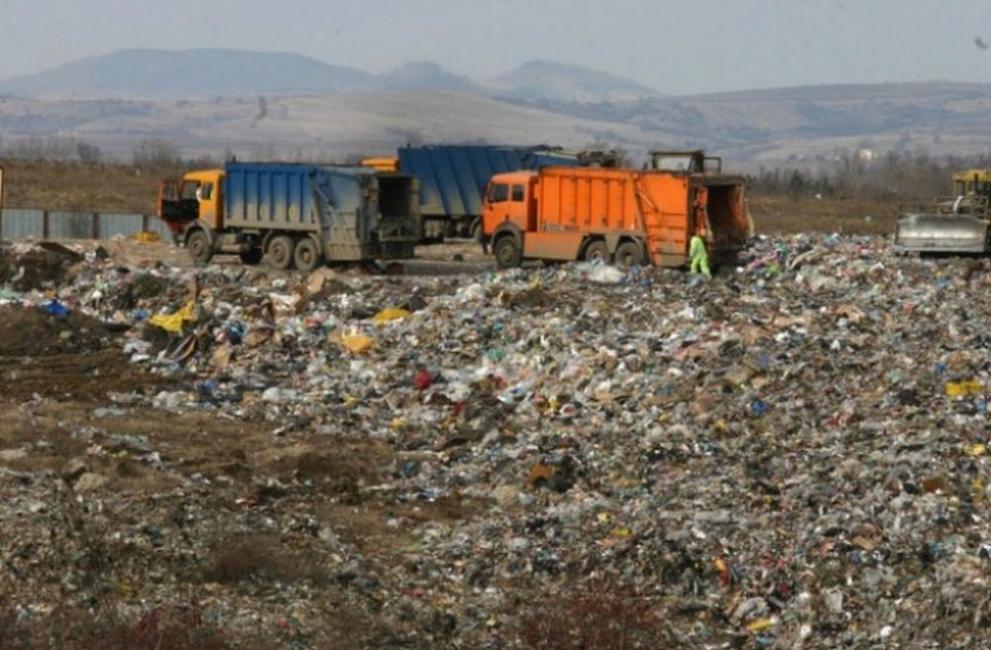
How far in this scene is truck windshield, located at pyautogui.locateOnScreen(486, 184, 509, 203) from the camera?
91.6 feet

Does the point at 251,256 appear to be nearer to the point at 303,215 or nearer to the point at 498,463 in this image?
the point at 303,215

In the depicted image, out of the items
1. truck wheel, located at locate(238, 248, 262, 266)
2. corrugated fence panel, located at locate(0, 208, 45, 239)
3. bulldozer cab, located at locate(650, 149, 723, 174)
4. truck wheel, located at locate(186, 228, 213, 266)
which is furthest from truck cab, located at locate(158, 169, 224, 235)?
bulldozer cab, located at locate(650, 149, 723, 174)

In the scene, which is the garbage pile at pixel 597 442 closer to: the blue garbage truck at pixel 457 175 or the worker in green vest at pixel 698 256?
the worker in green vest at pixel 698 256

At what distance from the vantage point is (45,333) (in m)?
20.4

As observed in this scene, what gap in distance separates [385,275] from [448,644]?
55.8 ft

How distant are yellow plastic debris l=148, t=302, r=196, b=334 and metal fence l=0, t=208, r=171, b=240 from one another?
46.4ft

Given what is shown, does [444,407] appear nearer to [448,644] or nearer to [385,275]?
[448,644]

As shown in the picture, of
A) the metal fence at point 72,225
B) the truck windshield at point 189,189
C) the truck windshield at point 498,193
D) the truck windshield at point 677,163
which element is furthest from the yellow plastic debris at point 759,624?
the metal fence at point 72,225

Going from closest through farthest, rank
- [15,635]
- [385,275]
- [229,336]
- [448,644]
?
[15,635] < [448,644] < [229,336] < [385,275]

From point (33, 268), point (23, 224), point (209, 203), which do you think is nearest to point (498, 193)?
point (209, 203)

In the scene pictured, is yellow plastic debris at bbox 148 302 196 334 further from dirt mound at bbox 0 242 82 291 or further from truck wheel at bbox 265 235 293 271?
truck wheel at bbox 265 235 293 271

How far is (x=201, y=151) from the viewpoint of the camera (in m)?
135

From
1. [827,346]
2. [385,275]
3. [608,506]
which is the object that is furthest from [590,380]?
[385,275]

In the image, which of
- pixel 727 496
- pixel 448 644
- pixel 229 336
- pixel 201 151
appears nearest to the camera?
pixel 448 644
